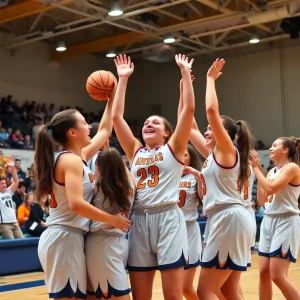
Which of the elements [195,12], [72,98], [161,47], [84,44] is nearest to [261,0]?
[195,12]

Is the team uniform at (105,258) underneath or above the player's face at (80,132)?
underneath

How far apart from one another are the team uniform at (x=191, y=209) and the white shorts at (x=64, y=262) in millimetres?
1701

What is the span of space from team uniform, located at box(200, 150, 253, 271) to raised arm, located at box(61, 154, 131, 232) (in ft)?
2.63

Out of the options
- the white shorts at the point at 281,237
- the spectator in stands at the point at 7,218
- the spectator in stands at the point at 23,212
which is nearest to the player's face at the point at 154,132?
the white shorts at the point at 281,237

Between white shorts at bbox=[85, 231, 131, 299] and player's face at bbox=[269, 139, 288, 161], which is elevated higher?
player's face at bbox=[269, 139, 288, 161]

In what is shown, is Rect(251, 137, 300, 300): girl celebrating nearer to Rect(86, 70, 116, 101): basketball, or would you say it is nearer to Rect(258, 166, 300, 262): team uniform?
Rect(258, 166, 300, 262): team uniform

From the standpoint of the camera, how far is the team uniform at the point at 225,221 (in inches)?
156

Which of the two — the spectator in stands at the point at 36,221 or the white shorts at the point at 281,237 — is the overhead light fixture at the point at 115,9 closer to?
the spectator in stands at the point at 36,221

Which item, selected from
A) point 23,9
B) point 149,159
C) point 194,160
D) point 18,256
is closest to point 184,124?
point 149,159

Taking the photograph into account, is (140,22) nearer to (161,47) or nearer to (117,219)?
(161,47)

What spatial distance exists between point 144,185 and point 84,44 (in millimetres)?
17242

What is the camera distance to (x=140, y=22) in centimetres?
1722

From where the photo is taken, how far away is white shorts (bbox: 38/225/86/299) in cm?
350

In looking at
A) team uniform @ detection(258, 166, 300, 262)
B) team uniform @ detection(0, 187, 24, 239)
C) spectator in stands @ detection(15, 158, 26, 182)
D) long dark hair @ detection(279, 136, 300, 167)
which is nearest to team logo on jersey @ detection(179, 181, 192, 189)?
team uniform @ detection(258, 166, 300, 262)
